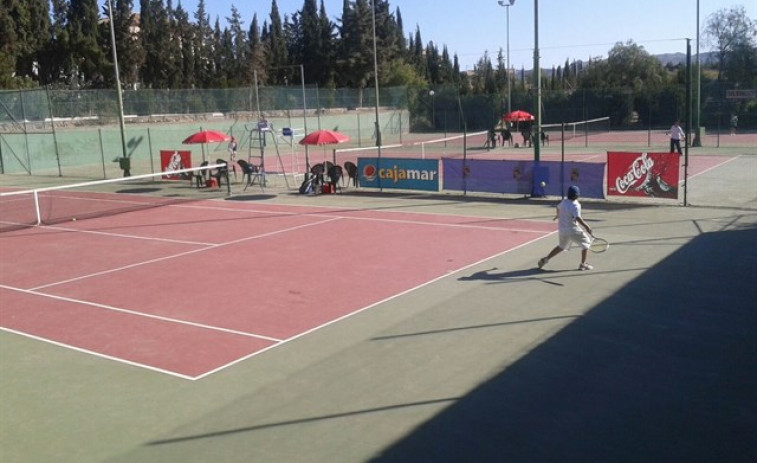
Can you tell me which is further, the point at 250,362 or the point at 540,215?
the point at 540,215

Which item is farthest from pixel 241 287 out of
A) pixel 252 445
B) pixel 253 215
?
pixel 253 215

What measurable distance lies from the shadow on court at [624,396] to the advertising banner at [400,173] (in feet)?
48.8

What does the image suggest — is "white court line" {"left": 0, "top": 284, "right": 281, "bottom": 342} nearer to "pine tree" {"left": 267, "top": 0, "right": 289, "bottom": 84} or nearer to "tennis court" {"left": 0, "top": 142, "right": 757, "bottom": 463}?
"tennis court" {"left": 0, "top": 142, "right": 757, "bottom": 463}

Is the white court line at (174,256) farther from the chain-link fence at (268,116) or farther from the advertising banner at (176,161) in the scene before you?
the advertising banner at (176,161)

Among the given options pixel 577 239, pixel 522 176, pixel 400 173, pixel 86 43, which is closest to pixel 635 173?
pixel 522 176

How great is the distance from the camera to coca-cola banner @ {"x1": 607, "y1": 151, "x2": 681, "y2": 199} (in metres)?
21.8

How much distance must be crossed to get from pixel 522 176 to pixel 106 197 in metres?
16.5

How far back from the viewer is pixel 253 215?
76.5 ft

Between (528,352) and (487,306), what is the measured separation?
2289 millimetres

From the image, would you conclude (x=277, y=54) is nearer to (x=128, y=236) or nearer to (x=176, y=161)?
(x=176, y=161)

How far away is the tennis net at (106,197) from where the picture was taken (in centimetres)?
2433

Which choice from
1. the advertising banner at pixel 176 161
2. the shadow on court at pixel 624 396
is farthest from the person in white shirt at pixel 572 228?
the advertising banner at pixel 176 161

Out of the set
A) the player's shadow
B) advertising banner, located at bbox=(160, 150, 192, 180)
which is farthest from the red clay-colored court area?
advertising banner, located at bbox=(160, 150, 192, 180)

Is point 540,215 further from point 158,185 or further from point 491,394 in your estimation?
point 158,185
